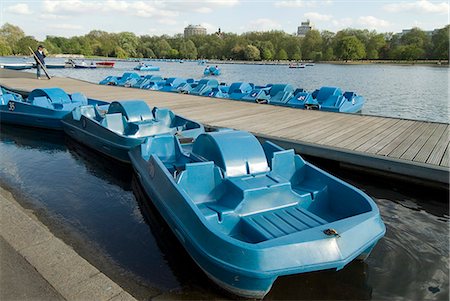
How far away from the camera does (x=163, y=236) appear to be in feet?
17.5

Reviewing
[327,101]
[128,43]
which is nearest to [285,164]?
[327,101]

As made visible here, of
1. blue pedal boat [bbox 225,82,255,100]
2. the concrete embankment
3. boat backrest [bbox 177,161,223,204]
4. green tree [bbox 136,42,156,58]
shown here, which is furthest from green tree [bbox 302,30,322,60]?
the concrete embankment

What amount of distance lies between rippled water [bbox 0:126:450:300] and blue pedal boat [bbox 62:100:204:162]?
A: 1.85 feet

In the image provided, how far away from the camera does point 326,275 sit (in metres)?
4.28

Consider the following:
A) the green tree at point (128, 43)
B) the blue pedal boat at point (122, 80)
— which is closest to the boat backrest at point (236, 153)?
the blue pedal boat at point (122, 80)

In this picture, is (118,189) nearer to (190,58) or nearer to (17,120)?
(17,120)

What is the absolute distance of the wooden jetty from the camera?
698 centimetres

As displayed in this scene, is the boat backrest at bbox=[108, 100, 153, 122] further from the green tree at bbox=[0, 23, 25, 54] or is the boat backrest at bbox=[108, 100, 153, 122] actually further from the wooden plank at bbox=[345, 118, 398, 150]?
the green tree at bbox=[0, 23, 25, 54]

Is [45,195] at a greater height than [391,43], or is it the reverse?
[391,43]

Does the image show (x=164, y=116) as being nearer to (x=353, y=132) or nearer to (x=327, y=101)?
(x=353, y=132)

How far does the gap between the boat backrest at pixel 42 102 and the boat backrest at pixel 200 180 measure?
9164mm

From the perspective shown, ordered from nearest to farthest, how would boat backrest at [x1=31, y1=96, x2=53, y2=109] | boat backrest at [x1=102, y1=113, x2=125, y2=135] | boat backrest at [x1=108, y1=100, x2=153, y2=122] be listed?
boat backrest at [x1=102, y1=113, x2=125, y2=135], boat backrest at [x1=108, y1=100, x2=153, y2=122], boat backrest at [x1=31, y1=96, x2=53, y2=109]

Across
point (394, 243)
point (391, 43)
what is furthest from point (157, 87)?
point (391, 43)

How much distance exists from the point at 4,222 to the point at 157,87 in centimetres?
1763
